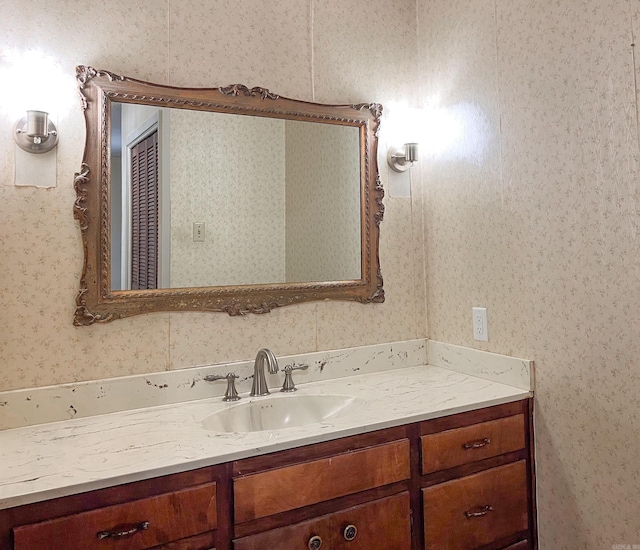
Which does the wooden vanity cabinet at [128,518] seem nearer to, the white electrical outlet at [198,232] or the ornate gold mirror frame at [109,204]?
the ornate gold mirror frame at [109,204]

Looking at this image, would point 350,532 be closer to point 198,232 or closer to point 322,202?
point 198,232

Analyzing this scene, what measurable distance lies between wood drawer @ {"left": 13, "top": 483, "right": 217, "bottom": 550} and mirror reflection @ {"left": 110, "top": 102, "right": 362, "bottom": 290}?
29.2 inches

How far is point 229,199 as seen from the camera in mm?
1748

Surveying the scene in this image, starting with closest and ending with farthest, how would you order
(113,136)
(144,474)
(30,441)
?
1. (144,474)
2. (30,441)
3. (113,136)

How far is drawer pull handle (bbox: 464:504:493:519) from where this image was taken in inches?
60.8

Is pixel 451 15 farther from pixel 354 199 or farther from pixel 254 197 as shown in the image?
pixel 254 197

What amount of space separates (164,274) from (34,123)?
604 mm

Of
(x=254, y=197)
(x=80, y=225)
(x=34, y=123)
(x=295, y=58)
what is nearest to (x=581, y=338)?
(x=254, y=197)

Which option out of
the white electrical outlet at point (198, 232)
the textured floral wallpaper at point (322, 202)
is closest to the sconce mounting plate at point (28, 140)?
the white electrical outlet at point (198, 232)

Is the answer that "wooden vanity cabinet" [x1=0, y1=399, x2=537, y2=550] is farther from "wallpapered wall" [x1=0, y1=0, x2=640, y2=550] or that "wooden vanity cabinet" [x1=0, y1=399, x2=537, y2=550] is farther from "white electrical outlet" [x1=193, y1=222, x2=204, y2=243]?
"white electrical outlet" [x1=193, y1=222, x2=204, y2=243]

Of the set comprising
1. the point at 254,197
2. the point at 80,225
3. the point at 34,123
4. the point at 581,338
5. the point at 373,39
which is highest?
the point at 373,39

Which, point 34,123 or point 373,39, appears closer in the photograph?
point 34,123

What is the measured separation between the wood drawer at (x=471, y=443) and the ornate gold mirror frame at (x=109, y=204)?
2.24 feet

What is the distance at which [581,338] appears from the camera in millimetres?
1508
